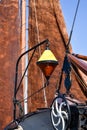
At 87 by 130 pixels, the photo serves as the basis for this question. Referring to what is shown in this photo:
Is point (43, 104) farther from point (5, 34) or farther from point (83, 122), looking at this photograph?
point (83, 122)

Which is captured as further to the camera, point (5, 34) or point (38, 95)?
point (5, 34)

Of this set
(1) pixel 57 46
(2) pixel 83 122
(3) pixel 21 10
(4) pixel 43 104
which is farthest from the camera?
(1) pixel 57 46

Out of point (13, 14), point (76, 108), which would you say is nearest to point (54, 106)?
point (76, 108)

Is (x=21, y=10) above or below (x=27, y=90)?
above

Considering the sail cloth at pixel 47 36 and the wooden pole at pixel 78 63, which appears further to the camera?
the sail cloth at pixel 47 36

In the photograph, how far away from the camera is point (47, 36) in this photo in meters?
12.0

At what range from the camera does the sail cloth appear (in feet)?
34.5

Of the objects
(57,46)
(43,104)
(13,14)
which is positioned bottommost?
(43,104)

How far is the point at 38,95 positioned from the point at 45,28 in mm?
2505

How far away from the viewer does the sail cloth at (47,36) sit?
414 inches

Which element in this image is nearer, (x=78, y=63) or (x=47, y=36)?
(x=78, y=63)

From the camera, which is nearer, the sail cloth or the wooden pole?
the wooden pole

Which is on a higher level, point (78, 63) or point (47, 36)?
point (47, 36)

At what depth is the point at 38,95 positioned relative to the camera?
1038 cm
